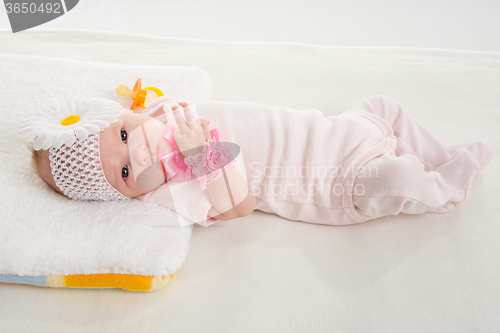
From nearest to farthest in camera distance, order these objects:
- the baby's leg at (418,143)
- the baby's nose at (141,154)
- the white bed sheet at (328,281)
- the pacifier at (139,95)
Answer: the white bed sheet at (328,281)
the baby's nose at (141,154)
the baby's leg at (418,143)
the pacifier at (139,95)

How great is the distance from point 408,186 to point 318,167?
27cm

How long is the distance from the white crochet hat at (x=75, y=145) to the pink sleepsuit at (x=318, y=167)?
0.17m

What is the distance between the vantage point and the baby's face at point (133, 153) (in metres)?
1.03

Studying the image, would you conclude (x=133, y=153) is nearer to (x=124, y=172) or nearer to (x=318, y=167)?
(x=124, y=172)

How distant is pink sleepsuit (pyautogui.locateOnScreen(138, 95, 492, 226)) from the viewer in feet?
3.61

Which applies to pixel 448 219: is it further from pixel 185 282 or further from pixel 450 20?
pixel 450 20

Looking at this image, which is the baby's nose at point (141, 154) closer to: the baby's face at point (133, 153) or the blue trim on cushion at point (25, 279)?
the baby's face at point (133, 153)

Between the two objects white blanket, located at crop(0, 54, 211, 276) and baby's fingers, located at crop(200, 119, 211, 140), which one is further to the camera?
baby's fingers, located at crop(200, 119, 211, 140)

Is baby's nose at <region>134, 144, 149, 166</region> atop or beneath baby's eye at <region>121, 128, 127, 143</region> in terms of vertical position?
beneath

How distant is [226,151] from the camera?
1079mm

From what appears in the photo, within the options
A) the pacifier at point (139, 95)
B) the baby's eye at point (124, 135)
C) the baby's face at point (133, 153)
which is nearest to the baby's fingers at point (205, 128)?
the baby's face at point (133, 153)

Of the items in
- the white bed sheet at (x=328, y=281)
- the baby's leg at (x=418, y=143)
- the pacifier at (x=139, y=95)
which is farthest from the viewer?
the pacifier at (x=139, y=95)

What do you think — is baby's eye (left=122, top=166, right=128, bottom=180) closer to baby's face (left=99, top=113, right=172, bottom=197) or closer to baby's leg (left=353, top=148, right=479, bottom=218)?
baby's face (left=99, top=113, right=172, bottom=197)

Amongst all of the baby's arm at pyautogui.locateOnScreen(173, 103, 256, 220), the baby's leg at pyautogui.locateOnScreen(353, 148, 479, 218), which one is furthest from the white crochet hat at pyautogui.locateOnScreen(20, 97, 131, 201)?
the baby's leg at pyautogui.locateOnScreen(353, 148, 479, 218)
